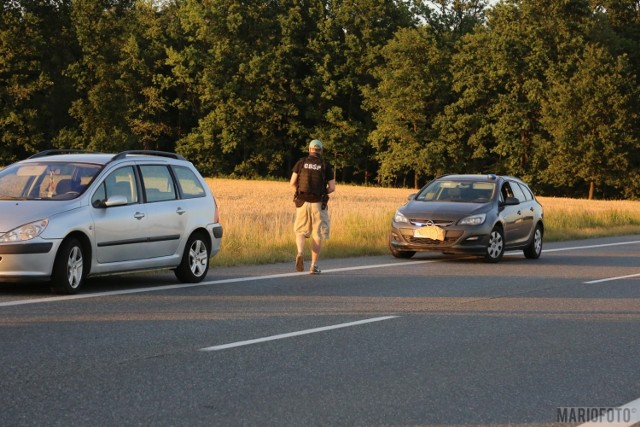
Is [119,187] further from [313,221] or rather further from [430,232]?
[430,232]

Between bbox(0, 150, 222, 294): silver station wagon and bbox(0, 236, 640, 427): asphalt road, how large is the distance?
35 cm

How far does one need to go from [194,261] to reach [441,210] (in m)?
6.42

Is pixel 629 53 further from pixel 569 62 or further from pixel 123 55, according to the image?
pixel 123 55

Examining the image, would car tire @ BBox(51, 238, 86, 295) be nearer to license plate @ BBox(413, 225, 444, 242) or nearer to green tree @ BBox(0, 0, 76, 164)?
license plate @ BBox(413, 225, 444, 242)

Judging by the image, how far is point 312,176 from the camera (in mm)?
16109

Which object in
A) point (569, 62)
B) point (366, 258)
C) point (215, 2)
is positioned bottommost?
point (366, 258)

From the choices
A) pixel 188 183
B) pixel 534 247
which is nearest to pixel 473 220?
pixel 534 247

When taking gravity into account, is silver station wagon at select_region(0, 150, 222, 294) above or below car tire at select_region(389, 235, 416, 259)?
above

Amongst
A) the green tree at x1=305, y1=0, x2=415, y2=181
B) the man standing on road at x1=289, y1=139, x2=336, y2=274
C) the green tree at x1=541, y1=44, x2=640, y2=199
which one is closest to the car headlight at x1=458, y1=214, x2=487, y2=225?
the man standing on road at x1=289, y1=139, x2=336, y2=274

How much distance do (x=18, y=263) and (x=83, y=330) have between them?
2.31 metres

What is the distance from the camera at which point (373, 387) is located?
739 cm

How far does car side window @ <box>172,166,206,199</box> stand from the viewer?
14554 millimetres

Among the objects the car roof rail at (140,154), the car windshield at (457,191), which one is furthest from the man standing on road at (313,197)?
the car windshield at (457,191)

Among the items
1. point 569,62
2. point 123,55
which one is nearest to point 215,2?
point 123,55
